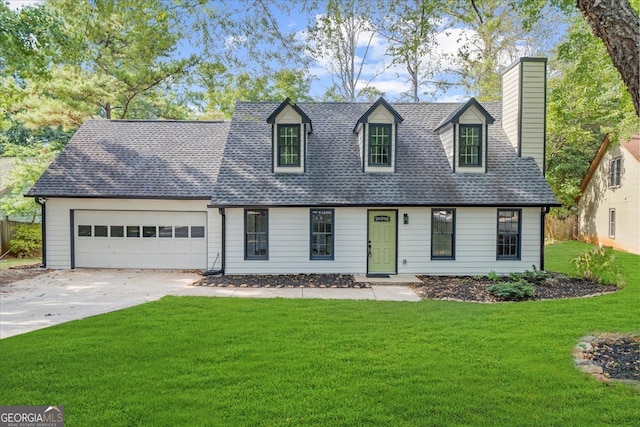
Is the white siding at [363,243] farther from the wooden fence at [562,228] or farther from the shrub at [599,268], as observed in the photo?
the wooden fence at [562,228]

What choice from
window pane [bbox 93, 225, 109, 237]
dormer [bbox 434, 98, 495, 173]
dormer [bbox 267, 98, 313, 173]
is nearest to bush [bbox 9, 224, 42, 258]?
window pane [bbox 93, 225, 109, 237]

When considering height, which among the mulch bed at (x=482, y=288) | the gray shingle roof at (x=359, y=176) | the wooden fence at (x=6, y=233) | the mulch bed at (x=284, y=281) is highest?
the gray shingle roof at (x=359, y=176)

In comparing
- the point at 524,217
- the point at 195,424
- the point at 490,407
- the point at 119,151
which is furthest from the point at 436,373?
the point at 119,151

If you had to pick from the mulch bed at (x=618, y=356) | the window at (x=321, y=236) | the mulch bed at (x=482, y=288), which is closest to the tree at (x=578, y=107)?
the mulch bed at (x=482, y=288)

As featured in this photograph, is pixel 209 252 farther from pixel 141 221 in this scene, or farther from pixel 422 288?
pixel 422 288

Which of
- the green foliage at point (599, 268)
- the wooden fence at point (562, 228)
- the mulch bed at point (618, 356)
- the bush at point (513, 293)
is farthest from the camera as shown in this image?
the wooden fence at point (562, 228)

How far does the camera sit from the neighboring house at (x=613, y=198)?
19.3 meters

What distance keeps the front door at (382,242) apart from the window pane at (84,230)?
10.1 metres

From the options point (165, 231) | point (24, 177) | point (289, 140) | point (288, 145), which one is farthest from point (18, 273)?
point (289, 140)

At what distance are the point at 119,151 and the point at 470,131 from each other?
43.5 feet

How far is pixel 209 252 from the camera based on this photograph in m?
13.5

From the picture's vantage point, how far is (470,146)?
13.3 meters

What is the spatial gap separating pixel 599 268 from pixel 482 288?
4.03 meters

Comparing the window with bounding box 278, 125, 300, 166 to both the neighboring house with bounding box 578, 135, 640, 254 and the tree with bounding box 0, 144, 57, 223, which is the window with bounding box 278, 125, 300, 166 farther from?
the neighboring house with bounding box 578, 135, 640, 254
